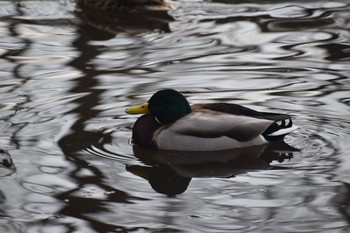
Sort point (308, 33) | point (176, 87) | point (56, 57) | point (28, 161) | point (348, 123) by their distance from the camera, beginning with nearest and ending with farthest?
point (28, 161), point (348, 123), point (176, 87), point (56, 57), point (308, 33)

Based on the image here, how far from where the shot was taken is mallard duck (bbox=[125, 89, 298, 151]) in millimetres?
8570

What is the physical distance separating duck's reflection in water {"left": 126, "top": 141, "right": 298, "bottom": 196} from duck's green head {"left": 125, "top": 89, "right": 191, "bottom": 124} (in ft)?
1.00

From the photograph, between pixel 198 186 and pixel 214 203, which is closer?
pixel 214 203

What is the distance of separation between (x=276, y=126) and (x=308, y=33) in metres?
3.90

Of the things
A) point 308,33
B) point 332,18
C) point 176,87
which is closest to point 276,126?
point 176,87

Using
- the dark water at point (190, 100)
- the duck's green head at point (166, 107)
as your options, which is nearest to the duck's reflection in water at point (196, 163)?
the dark water at point (190, 100)

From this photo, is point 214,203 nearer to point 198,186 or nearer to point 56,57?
point 198,186

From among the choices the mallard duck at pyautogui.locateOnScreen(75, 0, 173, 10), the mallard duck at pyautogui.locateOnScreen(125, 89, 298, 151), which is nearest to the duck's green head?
the mallard duck at pyautogui.locateOnScreen(125, 89, 298, 151)

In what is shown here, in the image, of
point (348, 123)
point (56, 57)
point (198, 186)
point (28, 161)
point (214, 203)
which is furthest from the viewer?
point (56, 57)

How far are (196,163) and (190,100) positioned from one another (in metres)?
1.56

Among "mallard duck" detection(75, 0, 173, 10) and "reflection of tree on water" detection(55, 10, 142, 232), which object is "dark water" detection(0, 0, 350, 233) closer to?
"reflection of tree on water" detection(55, 10, 142, 232)

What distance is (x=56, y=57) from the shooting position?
1158 cm

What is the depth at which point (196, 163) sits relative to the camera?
8.38 metres

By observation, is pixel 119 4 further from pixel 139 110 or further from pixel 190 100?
pixel 139 110
